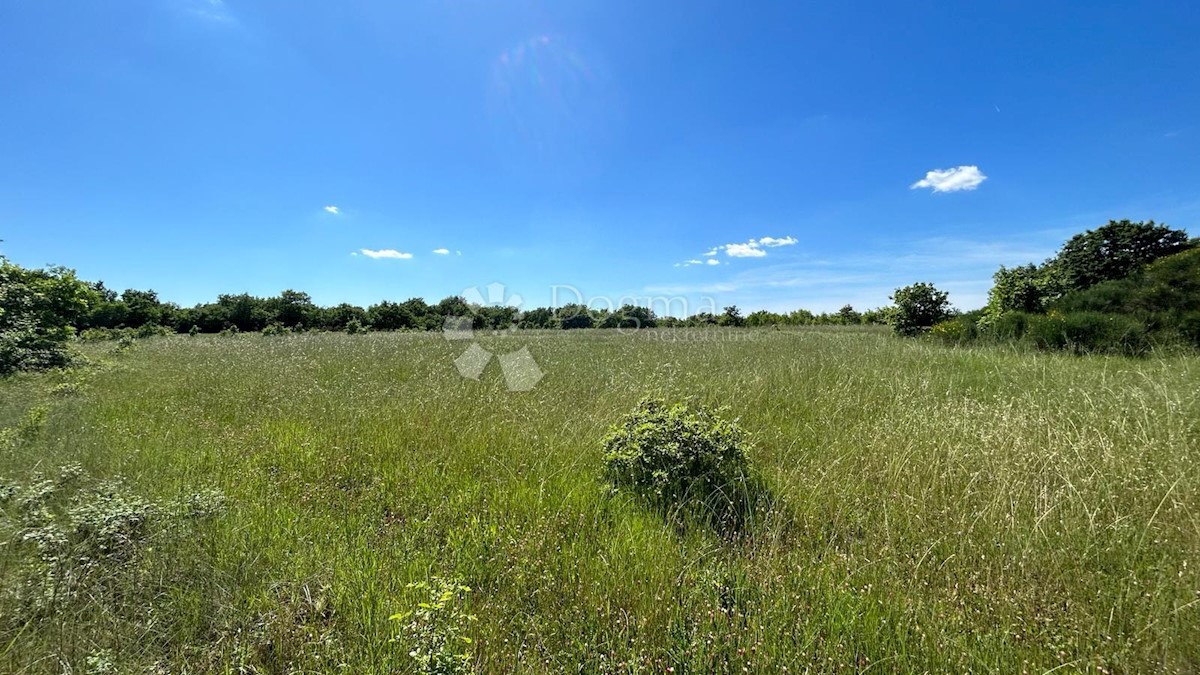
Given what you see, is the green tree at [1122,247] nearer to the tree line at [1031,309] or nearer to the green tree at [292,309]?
the tree line at [1031,309]

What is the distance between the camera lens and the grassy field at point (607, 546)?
160cm

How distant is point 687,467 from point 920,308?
62.6ft

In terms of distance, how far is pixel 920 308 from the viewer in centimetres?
1686

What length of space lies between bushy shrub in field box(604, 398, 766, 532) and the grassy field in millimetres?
197

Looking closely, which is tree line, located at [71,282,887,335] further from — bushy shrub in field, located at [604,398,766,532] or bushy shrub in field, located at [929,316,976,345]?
bushy shrub in field, located at [604,398,766,532]

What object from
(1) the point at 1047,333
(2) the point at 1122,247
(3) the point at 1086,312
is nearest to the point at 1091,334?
(1) the point at 1047,333

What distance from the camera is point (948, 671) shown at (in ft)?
4.90

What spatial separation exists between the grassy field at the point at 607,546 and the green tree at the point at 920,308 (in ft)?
47.0

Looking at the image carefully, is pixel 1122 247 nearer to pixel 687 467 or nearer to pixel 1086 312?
pixel 1086 312

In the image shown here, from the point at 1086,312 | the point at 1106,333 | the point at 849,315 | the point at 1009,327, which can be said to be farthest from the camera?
the point at 849,315

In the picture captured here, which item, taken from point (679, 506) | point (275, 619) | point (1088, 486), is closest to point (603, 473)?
point (679, 506)

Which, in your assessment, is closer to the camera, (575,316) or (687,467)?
(687,467)

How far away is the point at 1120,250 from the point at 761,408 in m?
32.9

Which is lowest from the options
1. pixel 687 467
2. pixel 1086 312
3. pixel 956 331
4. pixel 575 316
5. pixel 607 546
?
pixel 607 546
